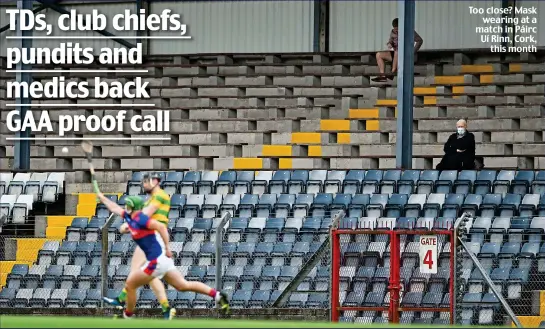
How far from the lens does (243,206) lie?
76.5 ft

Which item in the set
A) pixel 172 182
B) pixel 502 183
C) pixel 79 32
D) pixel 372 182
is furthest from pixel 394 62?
pixel 79 32

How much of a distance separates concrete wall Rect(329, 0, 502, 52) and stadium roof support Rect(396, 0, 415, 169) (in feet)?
22.1

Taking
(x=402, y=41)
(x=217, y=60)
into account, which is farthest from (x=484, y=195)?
(x=217, y=60)

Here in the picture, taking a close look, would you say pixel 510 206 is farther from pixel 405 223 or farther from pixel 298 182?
pixel 298 182

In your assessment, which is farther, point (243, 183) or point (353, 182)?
point (243, 183)

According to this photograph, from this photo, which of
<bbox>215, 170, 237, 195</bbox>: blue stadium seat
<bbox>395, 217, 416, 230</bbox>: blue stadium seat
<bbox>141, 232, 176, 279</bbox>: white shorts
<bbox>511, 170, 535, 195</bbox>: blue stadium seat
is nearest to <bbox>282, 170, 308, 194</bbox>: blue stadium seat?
<bbox>215, 170, 237, 195</bbox>: blue stadium seat

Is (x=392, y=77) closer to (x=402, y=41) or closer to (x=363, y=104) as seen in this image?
(x=363, y=104)

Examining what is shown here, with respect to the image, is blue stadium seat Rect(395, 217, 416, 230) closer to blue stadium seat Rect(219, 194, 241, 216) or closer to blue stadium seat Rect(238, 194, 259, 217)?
blue stadium seat Rect(238, 194, 259, 217)

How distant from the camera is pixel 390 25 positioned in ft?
105

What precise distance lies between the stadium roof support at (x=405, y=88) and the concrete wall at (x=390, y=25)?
6.73 m

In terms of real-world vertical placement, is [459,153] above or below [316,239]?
above

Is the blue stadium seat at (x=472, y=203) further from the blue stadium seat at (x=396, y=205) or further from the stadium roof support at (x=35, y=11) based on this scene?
the stadium roof support at (x=35, y=11)

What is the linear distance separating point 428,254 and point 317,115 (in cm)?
A: 1074

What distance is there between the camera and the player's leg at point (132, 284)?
52.5ft
